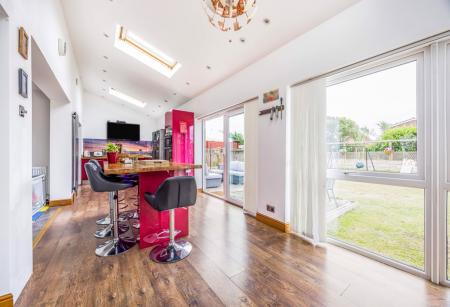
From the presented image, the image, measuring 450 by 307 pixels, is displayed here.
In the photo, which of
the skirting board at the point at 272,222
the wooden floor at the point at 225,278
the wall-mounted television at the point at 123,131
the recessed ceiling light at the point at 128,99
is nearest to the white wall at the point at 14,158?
the wooden floor at the point at 225,278

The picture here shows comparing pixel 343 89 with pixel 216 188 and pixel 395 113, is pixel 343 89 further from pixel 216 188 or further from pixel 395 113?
pixel 216 188

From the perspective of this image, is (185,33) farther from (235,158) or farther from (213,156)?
(213,156)

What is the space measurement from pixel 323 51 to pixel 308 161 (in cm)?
129

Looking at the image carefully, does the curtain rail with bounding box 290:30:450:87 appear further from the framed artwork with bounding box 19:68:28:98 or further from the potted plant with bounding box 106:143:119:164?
the framed artwork with bounding box 19:68:28:98

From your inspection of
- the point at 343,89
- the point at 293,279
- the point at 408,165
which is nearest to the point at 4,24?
the point at 293,279

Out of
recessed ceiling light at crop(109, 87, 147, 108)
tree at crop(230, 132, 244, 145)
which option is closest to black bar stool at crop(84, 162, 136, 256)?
tree at crop(230, 132, 244, 145)

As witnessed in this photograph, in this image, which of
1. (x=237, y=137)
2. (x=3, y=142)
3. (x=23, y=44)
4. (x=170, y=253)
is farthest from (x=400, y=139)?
(x=23, y=44)

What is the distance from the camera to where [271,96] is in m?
2.86

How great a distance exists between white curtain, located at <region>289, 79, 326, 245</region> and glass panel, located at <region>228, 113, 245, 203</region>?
1.47m

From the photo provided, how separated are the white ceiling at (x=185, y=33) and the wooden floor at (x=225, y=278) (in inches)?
103

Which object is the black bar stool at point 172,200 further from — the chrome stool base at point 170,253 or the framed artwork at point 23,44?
the framed artwork at point 23,44

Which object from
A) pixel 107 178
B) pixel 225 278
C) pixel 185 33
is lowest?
pixel 225 278

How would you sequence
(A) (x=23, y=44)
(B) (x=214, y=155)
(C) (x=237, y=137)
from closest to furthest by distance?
(A) (x=23, y=44)
(C) (x=237, y=137)
(B) (x=214, y=155)

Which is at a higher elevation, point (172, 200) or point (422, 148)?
point (422, 148)
